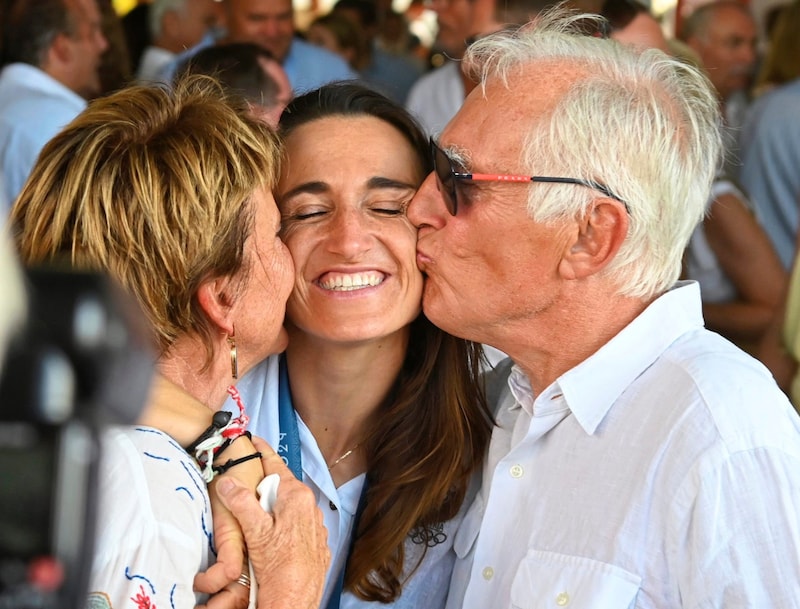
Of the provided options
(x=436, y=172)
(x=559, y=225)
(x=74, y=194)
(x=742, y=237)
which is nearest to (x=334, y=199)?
(x=436, y=172)

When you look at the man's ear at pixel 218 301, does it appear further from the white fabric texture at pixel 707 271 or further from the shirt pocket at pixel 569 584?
the white fabric texture at pixel 707 271

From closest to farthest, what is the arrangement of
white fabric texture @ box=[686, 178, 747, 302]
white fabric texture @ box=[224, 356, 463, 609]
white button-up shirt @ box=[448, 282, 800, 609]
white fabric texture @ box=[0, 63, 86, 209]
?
white button-up shirt @ box=[448, 282, 800, 609]
white fabric texture @ box=[224, 356, 463, 609]
white fabric texture @ box=[0, 63, 86, 209]
white fabric texture @ box=[686, 178, 747, 302]

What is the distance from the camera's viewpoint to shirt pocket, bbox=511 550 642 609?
5.69ft

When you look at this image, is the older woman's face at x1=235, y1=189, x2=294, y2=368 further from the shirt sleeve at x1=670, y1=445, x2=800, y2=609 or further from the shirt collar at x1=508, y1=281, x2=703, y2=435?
the shirt sleeve at x1=670, y1=445, x2=800, y2=609

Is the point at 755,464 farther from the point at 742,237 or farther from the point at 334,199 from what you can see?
the point at 742,237

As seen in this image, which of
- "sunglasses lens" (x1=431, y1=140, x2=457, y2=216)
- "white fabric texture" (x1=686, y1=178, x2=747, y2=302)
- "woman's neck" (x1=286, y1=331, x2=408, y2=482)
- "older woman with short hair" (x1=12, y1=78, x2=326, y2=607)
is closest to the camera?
"older woman with short hair" (x1=12, y1=78, x2=326, y2=607)

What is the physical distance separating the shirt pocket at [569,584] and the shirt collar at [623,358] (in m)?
0.24

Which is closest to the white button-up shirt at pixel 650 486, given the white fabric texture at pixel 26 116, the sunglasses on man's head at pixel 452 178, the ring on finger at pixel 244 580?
the sunglasses on man's head at pixel 452 178

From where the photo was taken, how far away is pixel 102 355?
523 millimetres

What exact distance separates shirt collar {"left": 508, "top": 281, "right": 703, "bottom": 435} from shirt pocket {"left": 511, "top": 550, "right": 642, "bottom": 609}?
0.24m

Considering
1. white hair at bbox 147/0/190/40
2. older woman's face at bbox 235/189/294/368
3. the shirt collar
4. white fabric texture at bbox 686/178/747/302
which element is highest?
older woman's face at bbox 235/189/294/368

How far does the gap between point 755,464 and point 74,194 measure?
46.8 inches

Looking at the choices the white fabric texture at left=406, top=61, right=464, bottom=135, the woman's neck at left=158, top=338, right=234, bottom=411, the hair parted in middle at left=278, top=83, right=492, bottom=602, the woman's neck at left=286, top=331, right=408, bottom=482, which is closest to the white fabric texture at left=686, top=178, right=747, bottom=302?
the white fabric texture at left=406, top=61, right=464, bottom=135

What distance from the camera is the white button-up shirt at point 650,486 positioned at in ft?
5.31
